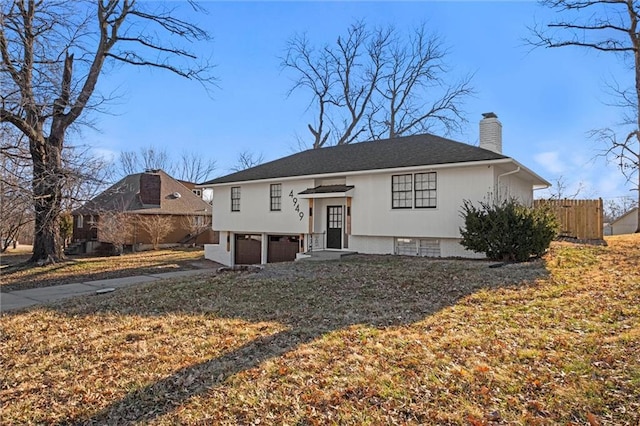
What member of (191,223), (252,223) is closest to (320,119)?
(191,223)

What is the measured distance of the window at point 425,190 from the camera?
44.4 ft

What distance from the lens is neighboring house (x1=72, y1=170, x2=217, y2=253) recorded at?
25.2 m

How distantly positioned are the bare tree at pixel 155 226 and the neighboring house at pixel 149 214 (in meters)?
0.06

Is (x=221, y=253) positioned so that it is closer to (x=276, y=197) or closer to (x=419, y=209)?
(x=276, y=197)

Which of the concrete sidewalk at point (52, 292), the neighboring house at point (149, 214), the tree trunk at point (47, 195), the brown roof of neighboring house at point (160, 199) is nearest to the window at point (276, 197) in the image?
the concrete sidewalk at point (52, 292)

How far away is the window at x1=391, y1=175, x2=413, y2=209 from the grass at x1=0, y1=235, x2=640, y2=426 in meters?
5.99

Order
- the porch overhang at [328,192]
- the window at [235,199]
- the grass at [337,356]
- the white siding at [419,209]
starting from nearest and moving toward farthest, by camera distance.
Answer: the grass at [337,356] → the white siding at [419,209] → the porch overhang at [328,192] → the window at [235,199]

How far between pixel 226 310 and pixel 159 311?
1174 mm

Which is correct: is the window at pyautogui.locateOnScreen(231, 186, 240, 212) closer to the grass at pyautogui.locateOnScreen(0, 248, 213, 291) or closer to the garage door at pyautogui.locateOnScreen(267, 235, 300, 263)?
the garage door at pyautogui.locateOnScreen(267, 235, 300, 263)

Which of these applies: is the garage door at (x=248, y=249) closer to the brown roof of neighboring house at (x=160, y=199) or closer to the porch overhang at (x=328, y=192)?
the porch overhang at (x=328, y=192)

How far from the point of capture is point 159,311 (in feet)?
22.8

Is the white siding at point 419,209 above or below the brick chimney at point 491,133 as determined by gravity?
below

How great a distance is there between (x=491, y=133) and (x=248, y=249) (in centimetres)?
1192

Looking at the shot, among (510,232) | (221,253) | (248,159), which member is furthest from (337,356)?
(248,159)
